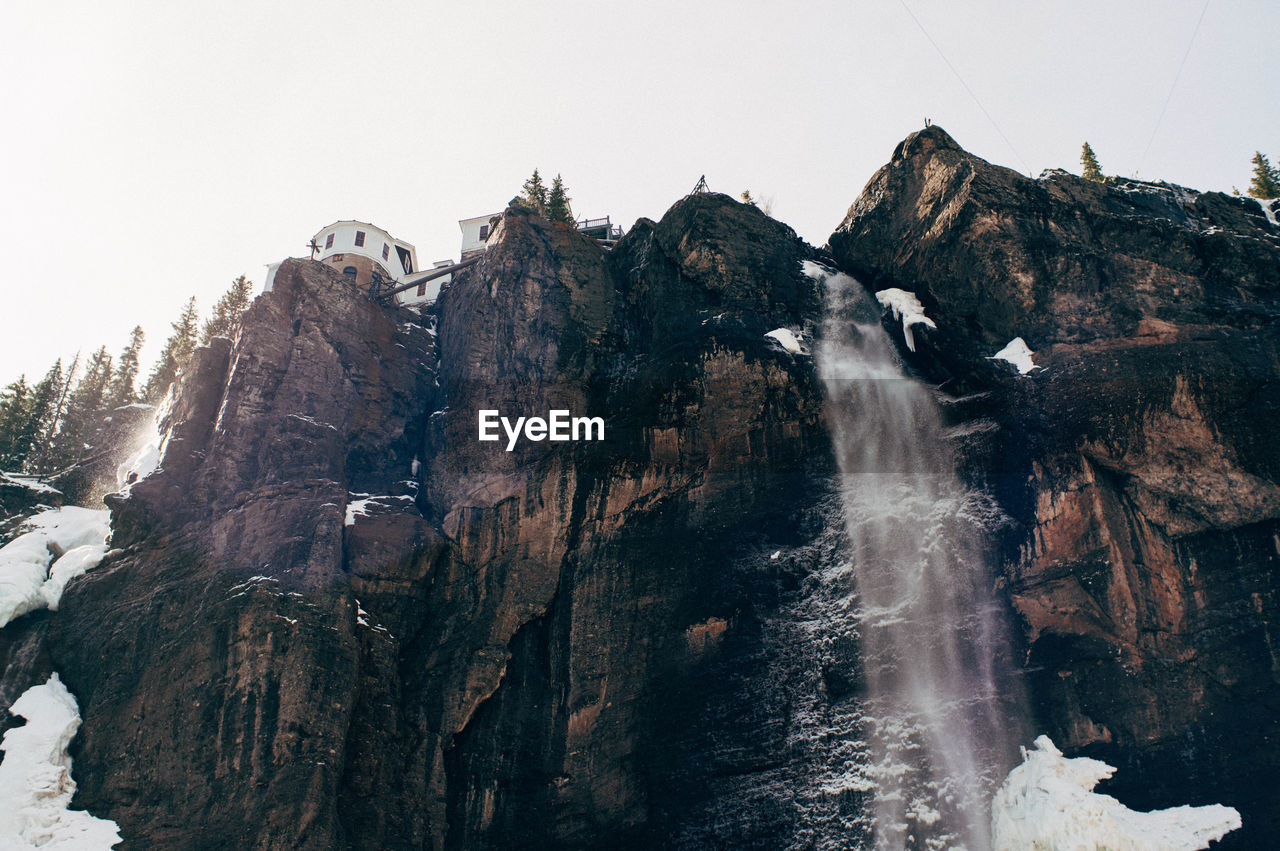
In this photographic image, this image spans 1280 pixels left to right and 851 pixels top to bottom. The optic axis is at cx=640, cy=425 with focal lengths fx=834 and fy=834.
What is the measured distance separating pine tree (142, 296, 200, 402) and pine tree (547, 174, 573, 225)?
28313mm

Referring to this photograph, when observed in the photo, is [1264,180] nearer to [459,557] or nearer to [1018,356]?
[1018,356]

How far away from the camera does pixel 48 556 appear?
114 feet

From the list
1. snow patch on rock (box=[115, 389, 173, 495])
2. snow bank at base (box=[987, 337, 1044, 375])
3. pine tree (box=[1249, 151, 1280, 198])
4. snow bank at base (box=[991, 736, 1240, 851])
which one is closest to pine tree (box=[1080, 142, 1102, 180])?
pine tree (box=[1249, 151, 1280, 198])

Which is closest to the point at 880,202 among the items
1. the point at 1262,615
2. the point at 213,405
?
the point at 1262,615

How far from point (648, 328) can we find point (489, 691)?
17.2 m

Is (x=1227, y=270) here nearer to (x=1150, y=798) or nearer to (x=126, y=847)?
(x=1150, y=798)

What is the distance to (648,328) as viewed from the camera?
38.2m

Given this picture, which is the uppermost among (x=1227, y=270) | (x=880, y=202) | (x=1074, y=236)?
(x=880, y=202)

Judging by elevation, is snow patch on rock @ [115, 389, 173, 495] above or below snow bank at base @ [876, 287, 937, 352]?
below

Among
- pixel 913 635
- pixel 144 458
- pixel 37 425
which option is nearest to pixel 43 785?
pixel 144 458

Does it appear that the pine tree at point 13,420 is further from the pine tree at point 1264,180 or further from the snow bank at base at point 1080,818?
the pine tree at point 1264,180

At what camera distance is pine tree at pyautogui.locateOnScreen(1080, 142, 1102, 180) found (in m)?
49.2

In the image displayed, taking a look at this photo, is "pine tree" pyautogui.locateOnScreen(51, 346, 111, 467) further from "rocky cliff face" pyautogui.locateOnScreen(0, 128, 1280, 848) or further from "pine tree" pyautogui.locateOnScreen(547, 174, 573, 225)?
"pine tree" pyautogui.locateOnScreen(547, 174, 573, 225)

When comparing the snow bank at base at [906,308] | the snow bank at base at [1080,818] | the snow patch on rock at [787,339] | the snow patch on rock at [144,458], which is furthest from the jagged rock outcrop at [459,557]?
the snow bank at base at [1080,818]
